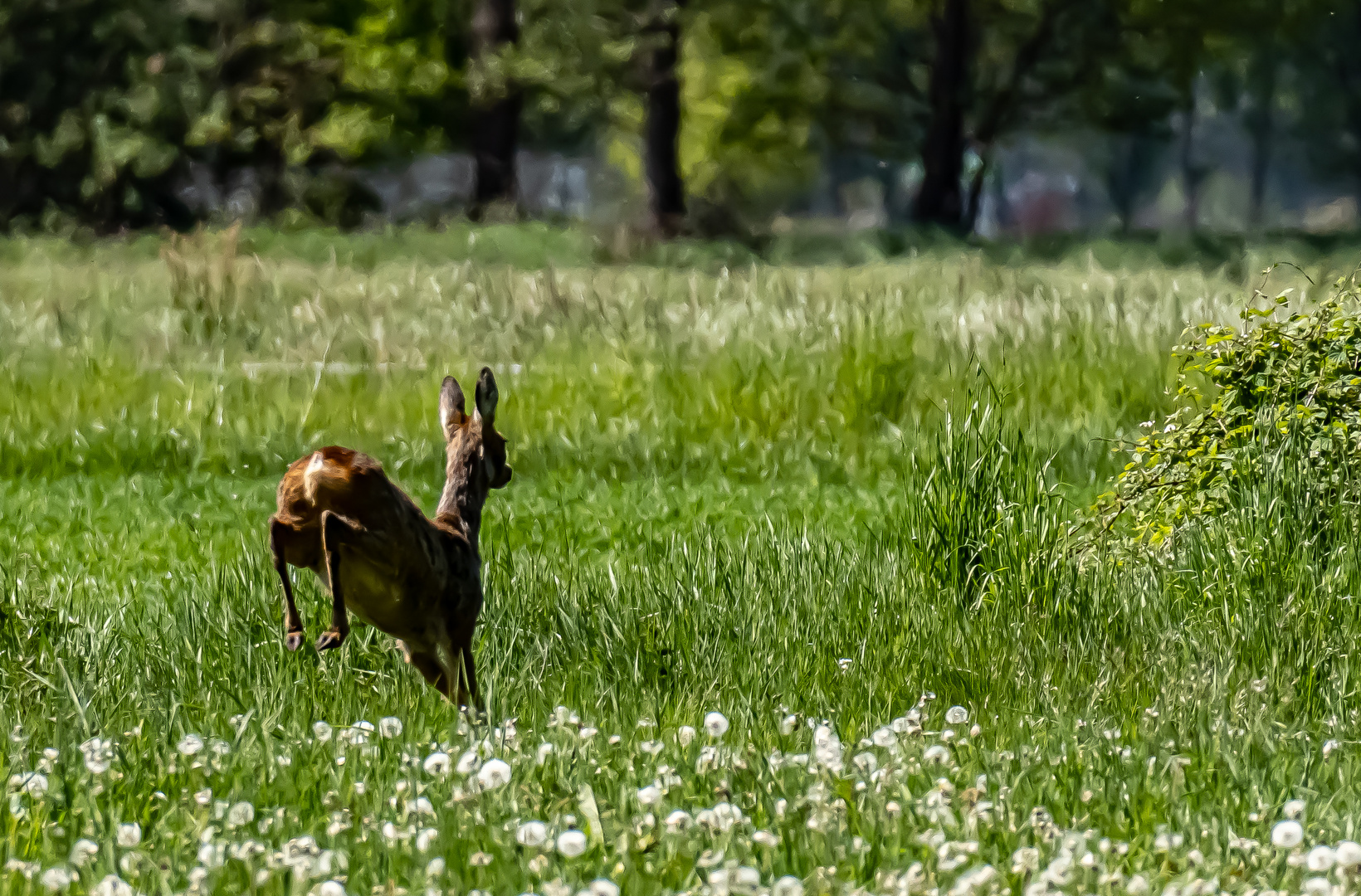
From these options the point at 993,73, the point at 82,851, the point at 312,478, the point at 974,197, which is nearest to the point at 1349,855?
the point at 312,478

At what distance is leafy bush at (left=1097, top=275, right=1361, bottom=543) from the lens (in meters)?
6.41

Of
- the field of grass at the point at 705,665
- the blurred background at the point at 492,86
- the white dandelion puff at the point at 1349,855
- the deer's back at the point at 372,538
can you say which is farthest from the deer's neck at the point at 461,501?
the blurred background at the point at 492,86

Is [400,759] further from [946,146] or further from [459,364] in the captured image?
[946,146]

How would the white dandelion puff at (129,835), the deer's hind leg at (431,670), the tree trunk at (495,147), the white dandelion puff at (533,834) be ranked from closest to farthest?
the white dandelion puff at (533,834), the white dandelion puff at (129,835), the deer's hind leg at (431,670), the tree trunk at (495,147)

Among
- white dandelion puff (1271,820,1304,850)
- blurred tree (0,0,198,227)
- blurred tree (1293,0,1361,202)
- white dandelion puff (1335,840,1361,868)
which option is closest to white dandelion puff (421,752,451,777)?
white dandelion puff (1271,820,1304,850)

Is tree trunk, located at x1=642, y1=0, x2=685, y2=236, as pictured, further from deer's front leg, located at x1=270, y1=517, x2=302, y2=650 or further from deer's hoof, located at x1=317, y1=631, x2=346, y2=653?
deer's hoof, located at x1=317, y1=631, x2=346, y2=653

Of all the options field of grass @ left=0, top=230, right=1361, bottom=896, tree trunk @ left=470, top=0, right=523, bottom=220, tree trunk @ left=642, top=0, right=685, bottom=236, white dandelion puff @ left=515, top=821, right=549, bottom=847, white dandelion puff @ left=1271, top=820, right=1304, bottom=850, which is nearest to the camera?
white dandelion puff @ left=1271, top=820, right=1304, bottom=850

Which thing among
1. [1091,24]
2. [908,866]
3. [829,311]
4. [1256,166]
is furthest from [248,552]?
[1256,166]

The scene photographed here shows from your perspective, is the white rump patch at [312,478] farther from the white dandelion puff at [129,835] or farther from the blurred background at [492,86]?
the blurred background at [492,86]

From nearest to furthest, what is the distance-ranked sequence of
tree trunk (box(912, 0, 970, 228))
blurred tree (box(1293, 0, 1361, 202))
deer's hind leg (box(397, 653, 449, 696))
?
deer's hind leg (box(397, 653, 449, 696)) → tree trunk (box(912, 0, 970, 228)) → blurred tree (box(1293, 0, 1361, 202))

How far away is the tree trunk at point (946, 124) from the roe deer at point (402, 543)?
2969 centimetres

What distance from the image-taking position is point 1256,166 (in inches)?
3142

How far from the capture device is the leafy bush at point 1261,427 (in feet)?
21.0

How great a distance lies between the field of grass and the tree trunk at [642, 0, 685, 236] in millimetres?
17729
